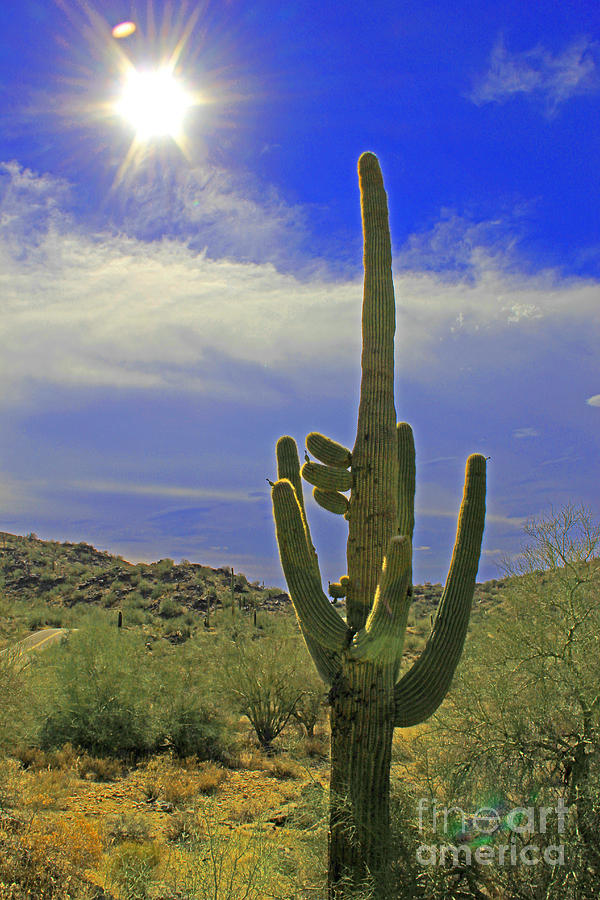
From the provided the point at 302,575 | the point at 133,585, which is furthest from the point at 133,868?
the point at 133,585

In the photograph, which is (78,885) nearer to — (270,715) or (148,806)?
(148,806)

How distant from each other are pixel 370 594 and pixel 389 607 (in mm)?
797

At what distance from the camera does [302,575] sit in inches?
272

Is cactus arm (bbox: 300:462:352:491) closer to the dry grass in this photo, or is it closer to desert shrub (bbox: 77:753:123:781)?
the dry grass

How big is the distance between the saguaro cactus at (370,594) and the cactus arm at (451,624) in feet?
0.04

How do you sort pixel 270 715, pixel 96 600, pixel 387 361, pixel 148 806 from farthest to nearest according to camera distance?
pixel 96 600
pixel 270 715
pixel 148 806
pixel 387 361

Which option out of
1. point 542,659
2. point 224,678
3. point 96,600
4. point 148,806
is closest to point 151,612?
point 96,600

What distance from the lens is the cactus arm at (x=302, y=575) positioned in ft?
21.9

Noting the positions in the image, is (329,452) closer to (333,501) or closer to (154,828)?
(333,501)

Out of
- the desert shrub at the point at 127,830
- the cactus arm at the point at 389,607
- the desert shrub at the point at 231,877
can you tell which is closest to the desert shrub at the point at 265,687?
the desert shrub at the point at 127,830

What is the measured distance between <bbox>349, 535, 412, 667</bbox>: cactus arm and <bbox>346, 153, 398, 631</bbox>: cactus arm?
0.64 metres

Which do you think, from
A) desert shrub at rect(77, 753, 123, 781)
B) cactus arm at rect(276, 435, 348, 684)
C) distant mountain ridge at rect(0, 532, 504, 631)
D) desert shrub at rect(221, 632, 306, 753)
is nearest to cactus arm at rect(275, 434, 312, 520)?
cactus arm at rect(276, 435, 348, 684)

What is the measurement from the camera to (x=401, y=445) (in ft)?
28.9

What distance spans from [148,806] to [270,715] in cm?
588
